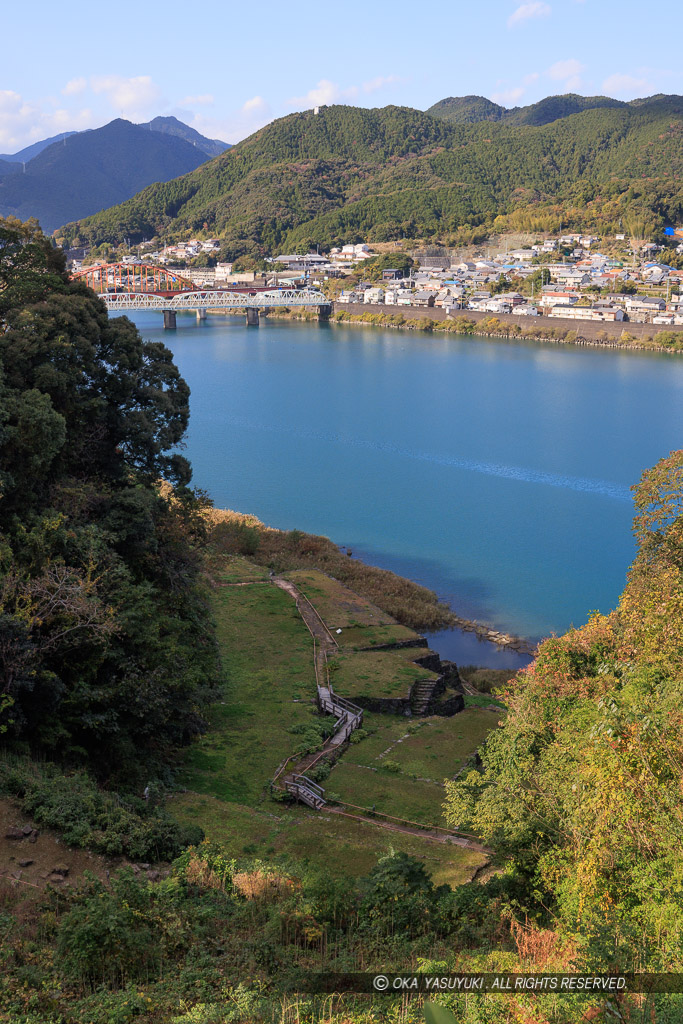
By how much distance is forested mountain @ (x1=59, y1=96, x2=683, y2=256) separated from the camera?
377 feet

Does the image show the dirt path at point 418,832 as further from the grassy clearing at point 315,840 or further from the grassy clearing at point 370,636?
the grassy clearing at point 370,636

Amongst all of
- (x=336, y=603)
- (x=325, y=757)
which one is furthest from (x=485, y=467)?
(x=325, y=757)

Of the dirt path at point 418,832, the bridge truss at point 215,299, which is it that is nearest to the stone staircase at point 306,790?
the dirt path at point 418,832

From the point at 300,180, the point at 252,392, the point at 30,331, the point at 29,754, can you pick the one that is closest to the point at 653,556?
the point at 29,754

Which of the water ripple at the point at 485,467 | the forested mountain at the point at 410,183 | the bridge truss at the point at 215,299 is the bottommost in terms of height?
the water ripple at the point at 485,467

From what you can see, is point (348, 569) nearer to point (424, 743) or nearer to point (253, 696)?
point (253, 696)

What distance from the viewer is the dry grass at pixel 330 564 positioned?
65.6 feet

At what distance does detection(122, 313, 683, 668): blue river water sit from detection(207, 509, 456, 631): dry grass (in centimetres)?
94

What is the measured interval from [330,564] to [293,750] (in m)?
11.1

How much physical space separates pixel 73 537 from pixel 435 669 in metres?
7.99

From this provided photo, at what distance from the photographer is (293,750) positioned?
11430 mm

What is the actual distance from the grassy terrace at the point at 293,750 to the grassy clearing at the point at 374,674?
0.04 meters

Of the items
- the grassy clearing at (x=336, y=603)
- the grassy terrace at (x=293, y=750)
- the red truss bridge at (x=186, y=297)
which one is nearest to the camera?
the grassy terrace at (x=293, y=750)

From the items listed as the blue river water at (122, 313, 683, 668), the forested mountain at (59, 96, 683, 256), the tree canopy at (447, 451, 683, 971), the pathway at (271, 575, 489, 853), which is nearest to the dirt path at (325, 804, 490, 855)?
the pathway at (271, 575, 489, 853)
